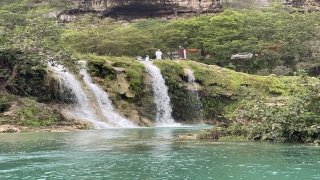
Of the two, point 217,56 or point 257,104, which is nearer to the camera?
point 257,104

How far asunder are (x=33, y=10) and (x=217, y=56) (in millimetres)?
40868

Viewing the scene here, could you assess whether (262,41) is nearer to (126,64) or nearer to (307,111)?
(126,64)

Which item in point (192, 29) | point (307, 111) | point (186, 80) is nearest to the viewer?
point (307, 111)

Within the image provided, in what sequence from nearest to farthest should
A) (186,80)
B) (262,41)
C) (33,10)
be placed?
(186,80), (262,41), (33,10)

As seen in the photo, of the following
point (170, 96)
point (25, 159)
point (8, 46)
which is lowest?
point (170, 96)

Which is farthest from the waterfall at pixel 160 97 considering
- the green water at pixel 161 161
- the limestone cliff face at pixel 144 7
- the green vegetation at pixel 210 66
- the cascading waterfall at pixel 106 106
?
the limestone cliff face at pixel 144 7

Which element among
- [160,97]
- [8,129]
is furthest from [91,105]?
[8,129]

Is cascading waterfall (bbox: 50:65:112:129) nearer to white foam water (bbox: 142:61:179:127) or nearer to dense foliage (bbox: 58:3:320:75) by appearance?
white foam water (bbox: 142:61:179:127)

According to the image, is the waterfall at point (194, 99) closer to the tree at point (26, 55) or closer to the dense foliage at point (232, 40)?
the tree at point (26, 55)

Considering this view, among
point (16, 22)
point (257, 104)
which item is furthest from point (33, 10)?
point (257, 104)

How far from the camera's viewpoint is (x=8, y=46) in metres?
22.0

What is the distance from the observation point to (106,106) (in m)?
26.1

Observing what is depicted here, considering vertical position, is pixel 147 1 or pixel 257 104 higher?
pixel 147 1

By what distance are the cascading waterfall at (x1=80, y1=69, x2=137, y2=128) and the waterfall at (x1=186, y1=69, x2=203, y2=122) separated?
6.72m
